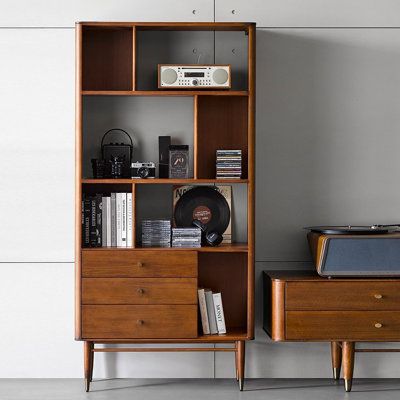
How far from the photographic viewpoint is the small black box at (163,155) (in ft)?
16.0

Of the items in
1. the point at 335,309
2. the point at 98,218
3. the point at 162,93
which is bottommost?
the point at 335,309

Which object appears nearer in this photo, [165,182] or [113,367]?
[165,182]

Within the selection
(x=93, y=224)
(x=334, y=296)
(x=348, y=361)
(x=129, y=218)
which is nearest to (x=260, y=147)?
(x=129, y=218)

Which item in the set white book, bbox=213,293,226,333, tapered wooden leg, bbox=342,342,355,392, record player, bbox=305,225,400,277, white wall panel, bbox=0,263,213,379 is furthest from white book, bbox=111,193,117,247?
tapered wooden leg, bbox=342,342,355,392

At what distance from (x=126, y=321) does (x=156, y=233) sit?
1.98 feet

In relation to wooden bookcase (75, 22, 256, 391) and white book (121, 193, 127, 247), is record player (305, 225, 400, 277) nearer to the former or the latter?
wooden bookcase (75, 22, 256, 391)

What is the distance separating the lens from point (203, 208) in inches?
195

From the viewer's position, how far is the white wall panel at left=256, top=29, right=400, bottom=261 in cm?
502

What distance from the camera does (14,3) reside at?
500cm

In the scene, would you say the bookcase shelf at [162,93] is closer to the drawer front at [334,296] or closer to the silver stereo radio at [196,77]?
the silver stereo radio at [196,77]

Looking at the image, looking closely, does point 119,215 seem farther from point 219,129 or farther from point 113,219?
point 219,129

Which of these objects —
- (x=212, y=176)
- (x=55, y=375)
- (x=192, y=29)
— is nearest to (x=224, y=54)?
→ (x=192, y=29)

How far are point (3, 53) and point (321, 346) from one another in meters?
3.00

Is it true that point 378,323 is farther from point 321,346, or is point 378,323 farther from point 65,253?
point 65,253
